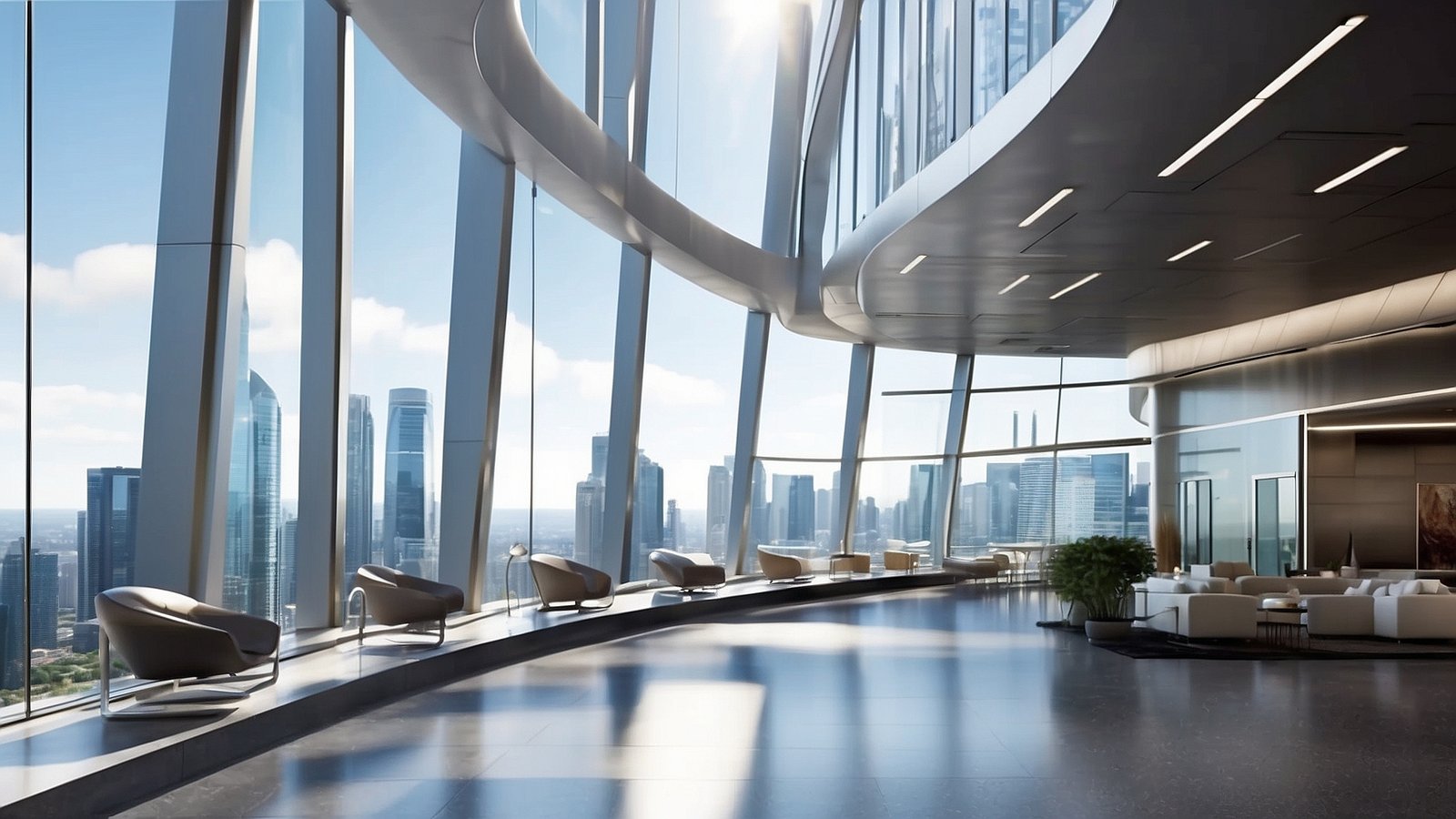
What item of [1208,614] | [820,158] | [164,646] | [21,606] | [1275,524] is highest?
[820,158]

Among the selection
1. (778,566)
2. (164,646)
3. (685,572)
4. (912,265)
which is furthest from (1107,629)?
(164,646)

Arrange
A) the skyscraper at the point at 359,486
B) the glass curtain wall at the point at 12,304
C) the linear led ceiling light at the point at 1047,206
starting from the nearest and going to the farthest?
the glass curtain wall at the point at 12,304 → the skyscraper at the point at 359,486 → the linear led ceiling light at the point at 1047,206

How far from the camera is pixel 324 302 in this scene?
8.23m

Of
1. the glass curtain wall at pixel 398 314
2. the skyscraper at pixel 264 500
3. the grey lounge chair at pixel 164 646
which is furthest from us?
the glass curtain wall at pixel 398 314

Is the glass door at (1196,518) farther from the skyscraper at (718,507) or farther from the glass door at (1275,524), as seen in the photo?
the skyscraper at (718,507)

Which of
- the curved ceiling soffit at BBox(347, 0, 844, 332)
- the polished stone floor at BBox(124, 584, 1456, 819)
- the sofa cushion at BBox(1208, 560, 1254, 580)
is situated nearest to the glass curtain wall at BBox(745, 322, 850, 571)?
the curved ceiling soffit at BBox(347, 0, 844, 332)

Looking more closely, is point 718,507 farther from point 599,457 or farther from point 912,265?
point 912,265

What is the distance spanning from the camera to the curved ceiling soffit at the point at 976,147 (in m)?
6.88

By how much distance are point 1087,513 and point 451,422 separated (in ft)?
49.0

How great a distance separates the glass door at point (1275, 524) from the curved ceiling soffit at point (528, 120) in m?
9.26

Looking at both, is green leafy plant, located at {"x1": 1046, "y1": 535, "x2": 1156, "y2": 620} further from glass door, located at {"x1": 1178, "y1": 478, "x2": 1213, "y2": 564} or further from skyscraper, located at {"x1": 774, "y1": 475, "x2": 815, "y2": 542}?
glass door, located at {"x1": 1178, "y1": 478, "x2": 1213, "y2": 564}

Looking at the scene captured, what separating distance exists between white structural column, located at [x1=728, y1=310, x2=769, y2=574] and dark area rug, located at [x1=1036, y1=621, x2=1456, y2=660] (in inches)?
274

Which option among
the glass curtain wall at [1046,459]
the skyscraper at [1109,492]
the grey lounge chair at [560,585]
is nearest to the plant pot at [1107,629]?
the grey lounge chair at [560,585]

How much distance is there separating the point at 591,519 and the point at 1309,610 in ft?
27.3
